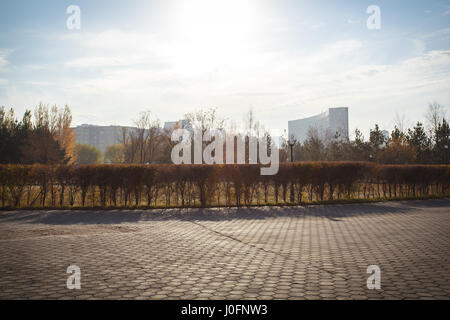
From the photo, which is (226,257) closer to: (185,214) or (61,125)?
(185,214)

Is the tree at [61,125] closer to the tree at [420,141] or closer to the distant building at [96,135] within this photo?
the tree at [420,141]

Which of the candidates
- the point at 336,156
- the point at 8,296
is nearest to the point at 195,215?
the point at 8,296

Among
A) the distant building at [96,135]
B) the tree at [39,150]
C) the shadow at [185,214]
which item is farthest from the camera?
the distant building at [96,135]

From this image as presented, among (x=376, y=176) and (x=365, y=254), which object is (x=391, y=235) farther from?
(x=376, y=176)

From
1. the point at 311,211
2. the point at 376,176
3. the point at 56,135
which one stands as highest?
Answer: the point at 56,135

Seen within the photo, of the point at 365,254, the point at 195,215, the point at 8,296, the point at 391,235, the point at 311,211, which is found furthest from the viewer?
the point at 311,211

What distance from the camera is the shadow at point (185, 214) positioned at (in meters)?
11.5

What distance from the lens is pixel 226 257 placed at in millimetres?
6289

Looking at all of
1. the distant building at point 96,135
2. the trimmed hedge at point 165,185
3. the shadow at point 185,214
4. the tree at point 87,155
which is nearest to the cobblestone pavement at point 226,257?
the shadow at point 185,214

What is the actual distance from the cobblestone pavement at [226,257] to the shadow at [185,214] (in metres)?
0.23

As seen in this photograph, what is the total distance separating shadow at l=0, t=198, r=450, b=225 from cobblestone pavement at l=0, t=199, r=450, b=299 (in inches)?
9.0

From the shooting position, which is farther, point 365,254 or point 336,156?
point 336,156

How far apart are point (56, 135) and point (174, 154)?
2128 centimetres
